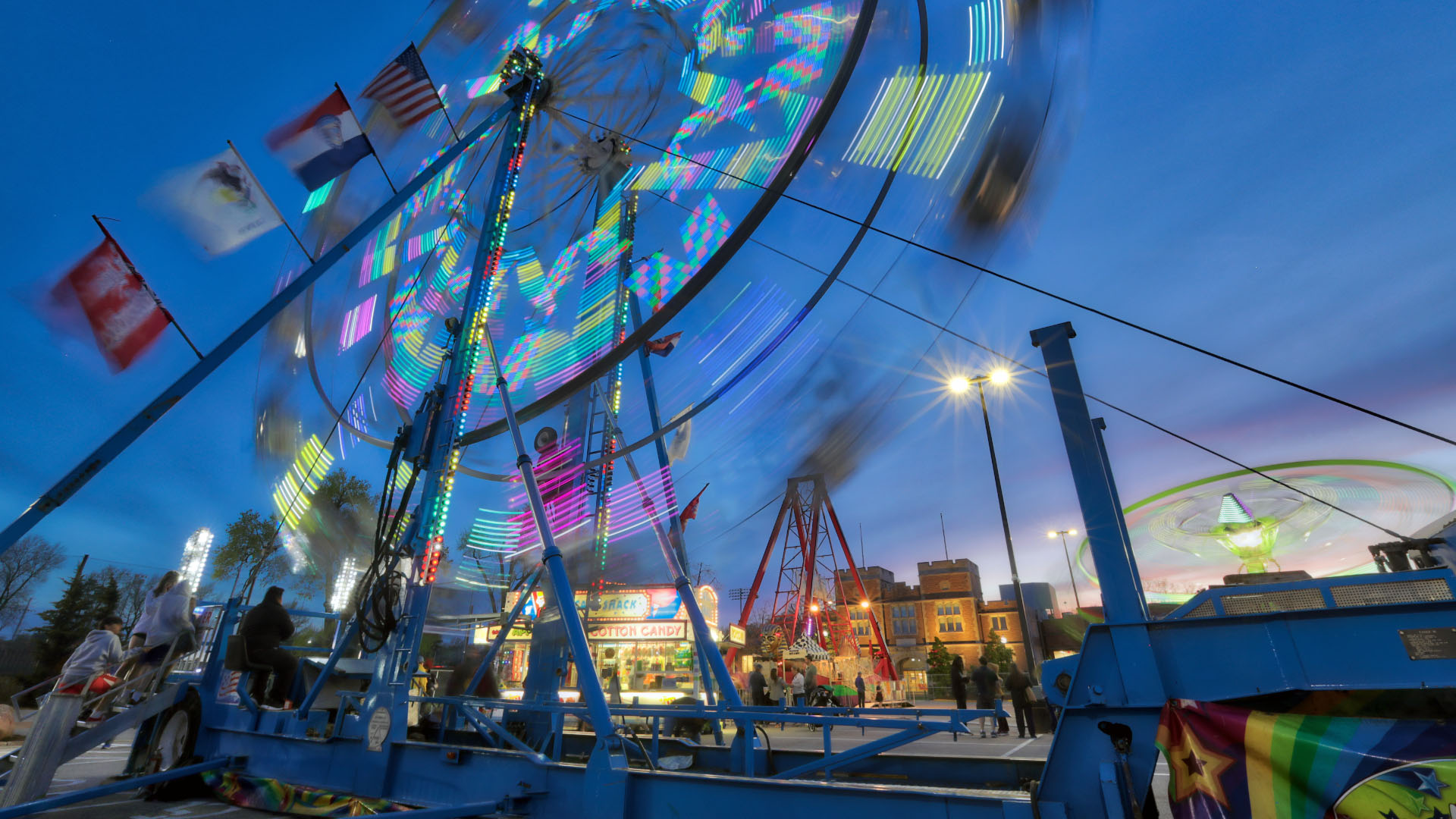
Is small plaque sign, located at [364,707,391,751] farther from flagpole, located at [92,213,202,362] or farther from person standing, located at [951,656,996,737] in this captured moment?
person standing, located at [951,656,996,737]

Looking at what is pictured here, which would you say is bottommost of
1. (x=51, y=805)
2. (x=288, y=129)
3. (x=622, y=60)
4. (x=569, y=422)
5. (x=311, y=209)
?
(x=51, y=805)

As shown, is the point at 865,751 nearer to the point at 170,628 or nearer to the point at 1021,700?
the point at 170,628

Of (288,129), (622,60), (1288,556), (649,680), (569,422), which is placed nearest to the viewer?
(288,129)

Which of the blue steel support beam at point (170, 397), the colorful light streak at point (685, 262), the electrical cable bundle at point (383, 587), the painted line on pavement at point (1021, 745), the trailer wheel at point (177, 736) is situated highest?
the colorful light streak at point (685, 262)

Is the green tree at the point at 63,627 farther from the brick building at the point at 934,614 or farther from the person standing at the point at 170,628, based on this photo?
the brick building at the point at 934,614

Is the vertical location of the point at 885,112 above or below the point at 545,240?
below

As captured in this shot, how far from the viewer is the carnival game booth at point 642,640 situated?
611 inches

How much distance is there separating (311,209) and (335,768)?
28.5 ft

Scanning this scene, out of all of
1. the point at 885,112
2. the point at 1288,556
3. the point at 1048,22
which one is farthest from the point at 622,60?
the point at 1288,556

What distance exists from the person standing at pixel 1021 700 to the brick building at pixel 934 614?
59.0 meters

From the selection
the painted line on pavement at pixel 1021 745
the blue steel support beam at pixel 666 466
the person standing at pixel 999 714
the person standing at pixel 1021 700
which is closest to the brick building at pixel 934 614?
the person standing at pixel 999 714

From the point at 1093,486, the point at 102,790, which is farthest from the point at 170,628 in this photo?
the point at 1093,486

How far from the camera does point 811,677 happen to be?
14.8 metres

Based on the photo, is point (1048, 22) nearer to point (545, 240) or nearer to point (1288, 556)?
point (545, 240)
